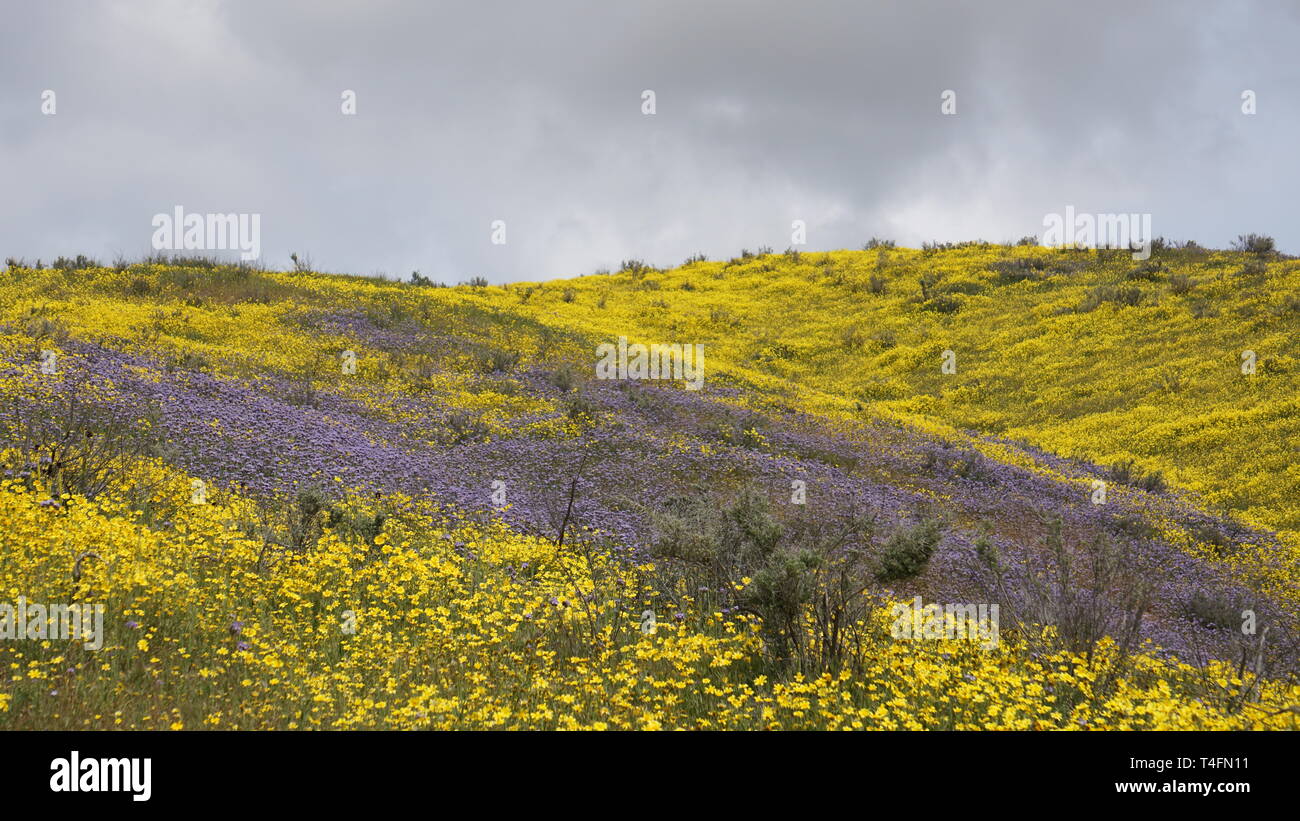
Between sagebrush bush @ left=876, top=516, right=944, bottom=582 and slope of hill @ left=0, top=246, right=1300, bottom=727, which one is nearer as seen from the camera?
slope of hill @ left=0, top=246, right=1300, bottom=727

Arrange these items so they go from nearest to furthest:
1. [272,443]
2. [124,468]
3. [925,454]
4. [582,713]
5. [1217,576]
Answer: [582,713] → [124,468] → [272,443] → [1217,576] → [925,454]

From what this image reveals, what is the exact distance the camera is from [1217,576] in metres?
11.6

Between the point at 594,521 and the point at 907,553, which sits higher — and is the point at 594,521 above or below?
above

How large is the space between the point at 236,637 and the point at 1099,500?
15.5m

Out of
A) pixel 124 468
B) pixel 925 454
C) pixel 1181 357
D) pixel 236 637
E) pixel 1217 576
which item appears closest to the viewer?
pixel 236 637

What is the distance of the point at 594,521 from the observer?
1026 centimetres

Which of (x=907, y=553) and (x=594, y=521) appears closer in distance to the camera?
(x=907, y=553)

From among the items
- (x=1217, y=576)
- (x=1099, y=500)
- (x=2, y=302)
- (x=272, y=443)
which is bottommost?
(x=1217, y=576)

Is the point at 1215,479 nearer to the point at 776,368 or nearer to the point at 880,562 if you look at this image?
the point at 880,562

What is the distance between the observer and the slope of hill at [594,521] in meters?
5.20

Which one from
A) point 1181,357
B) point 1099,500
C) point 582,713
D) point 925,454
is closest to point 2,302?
point 582,713

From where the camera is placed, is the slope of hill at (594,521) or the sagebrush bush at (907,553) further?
the sagebrush bush at (907,553)

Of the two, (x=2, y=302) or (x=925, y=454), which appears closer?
(x=925, y=454)

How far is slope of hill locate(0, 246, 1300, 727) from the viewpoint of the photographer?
520 centimetres
